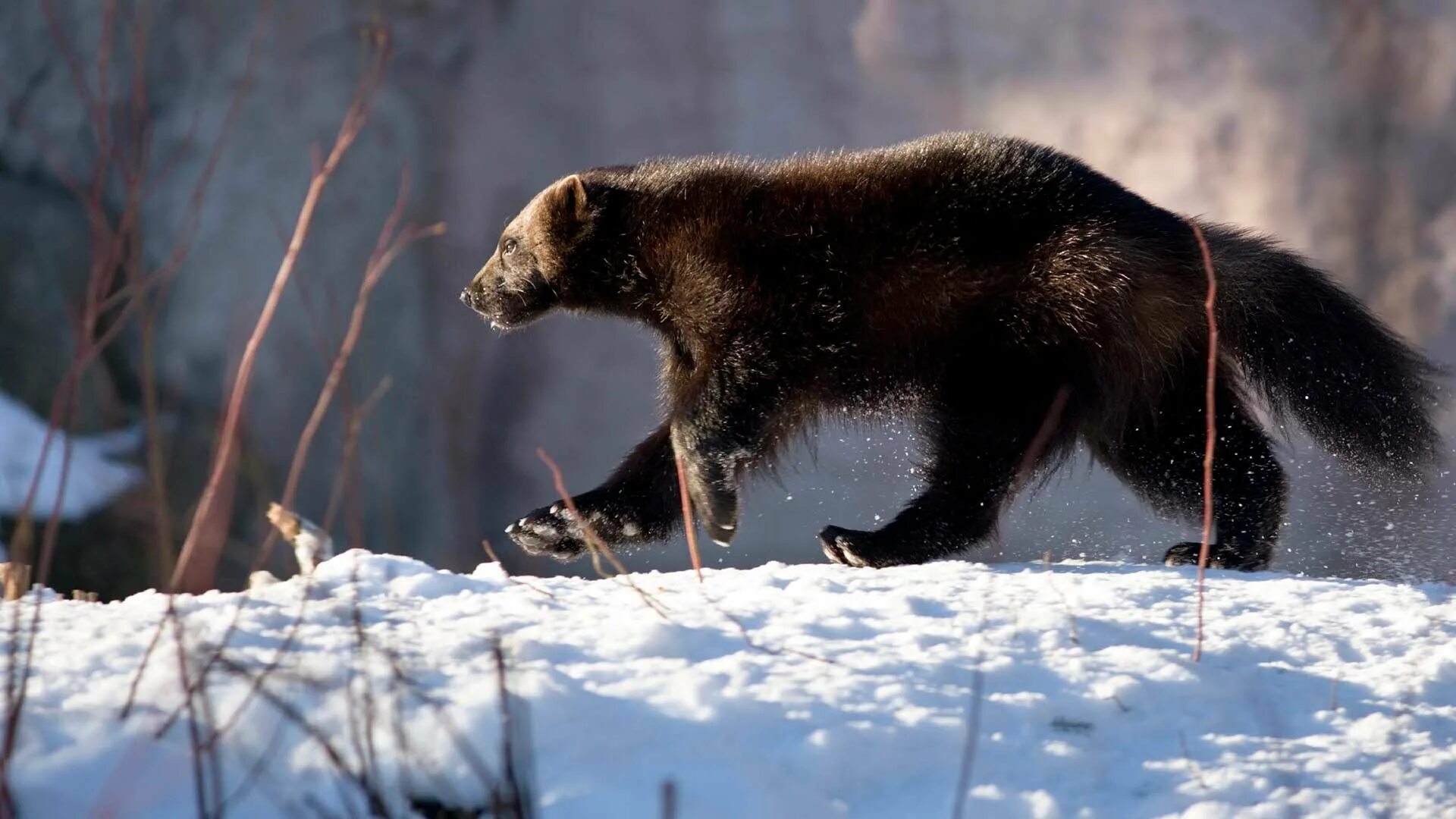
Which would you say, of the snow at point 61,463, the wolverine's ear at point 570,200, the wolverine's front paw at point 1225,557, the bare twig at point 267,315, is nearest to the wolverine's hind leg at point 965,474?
the wolverine's front paw at point 1225,557

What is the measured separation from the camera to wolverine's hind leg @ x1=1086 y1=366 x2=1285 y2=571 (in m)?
3.62

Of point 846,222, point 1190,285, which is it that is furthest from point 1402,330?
point 846,222

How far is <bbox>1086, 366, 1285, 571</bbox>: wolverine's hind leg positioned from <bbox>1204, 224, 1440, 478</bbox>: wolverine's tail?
137mm

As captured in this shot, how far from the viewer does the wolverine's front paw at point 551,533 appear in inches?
140

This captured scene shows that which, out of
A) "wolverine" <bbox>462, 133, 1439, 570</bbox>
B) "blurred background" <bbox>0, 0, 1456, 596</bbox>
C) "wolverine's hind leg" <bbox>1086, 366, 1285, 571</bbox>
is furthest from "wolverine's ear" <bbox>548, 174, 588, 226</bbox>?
"blurred background" <bbox>0, 0, 1456, 596</bbox>

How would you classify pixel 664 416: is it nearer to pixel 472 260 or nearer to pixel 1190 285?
pixel 1190 285

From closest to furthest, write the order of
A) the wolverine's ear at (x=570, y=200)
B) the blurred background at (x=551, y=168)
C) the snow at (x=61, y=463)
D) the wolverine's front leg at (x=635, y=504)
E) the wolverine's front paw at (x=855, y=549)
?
the wolverine's front paw at (x=855, y=549) < the wolverine's front leg at (x=635, y=504) < the wolverine's ear at (x=570, y=200) < the snow at (x=61, y=463) < the blurred background at (x=551, y=168)

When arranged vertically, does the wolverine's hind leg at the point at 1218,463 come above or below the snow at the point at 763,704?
above

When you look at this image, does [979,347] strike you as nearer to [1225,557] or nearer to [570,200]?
[1225,557]

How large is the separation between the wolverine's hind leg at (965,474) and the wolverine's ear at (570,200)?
4.18ft

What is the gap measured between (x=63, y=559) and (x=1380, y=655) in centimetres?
802

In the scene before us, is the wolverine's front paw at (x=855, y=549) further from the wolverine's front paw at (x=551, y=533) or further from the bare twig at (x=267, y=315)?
the bare twig at (x=267, y=315)

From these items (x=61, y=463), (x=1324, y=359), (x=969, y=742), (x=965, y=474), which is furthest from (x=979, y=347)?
(x=61, y=463)

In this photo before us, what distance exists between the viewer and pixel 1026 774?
5.55ft
